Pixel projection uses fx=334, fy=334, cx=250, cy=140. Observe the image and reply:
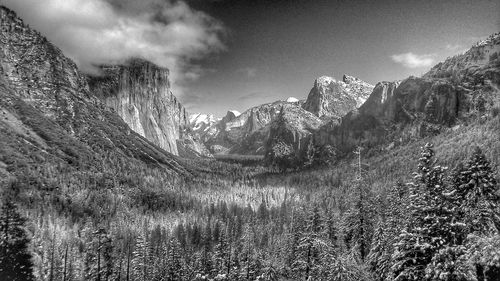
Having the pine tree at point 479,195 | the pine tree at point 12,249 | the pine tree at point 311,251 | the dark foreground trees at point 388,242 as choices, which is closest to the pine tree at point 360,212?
the dark foreground trees at point 388,242

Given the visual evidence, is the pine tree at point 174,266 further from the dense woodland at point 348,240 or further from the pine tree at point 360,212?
the pine tree at point 360,212

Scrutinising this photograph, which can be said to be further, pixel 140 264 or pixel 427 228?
pixel 140 264

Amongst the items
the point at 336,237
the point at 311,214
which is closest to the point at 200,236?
the point at 336,237

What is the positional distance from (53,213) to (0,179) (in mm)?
33825

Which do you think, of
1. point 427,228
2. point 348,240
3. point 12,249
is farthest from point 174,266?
point 12,249

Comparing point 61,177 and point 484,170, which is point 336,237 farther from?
point 61,177

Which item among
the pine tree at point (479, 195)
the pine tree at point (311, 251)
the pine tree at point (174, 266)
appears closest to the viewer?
the pine tree at point (479, 195)

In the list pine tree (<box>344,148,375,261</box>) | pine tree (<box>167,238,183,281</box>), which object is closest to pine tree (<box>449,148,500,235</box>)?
pine tree (<box>344,148,375,261</box>)

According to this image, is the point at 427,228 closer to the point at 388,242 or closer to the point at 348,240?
the point at 388,242

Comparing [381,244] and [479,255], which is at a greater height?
[479,255]

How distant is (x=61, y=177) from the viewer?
196 m

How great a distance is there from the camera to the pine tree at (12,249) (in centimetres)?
7644

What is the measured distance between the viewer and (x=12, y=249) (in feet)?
282

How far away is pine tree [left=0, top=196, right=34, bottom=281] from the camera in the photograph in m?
76.4
